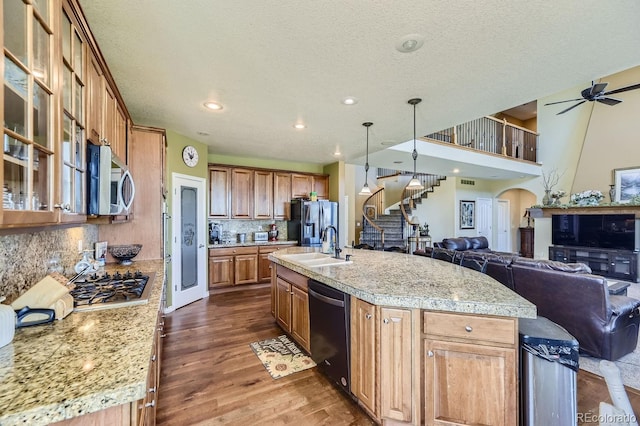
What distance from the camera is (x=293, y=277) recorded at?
2.89 metres

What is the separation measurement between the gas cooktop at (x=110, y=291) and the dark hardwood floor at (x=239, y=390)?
0.95 metres

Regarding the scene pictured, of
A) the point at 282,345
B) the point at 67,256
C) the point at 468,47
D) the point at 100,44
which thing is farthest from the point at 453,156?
the point at 67,256

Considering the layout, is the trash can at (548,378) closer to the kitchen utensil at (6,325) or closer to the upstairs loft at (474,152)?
the kitchen utensil at (6,325)

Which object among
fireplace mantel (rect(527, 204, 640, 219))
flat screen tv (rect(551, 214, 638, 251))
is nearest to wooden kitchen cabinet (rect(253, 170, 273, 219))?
fireplace mantel (rect(527, 204, 640, 219))

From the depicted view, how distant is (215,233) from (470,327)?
4893 mm

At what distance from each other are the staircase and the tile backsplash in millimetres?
6081

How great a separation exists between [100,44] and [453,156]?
6.12 meters

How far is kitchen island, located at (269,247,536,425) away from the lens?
1583mm

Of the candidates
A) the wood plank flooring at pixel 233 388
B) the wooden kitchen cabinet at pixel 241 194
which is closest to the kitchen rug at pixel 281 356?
the wood plank flooring at pixel 233 388

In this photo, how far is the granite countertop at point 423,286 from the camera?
1612 millimetres

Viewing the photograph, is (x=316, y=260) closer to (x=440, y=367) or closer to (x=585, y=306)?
(x=440, y=367)

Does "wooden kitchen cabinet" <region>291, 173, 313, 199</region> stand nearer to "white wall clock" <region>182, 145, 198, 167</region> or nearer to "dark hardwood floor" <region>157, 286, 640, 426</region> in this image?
"white wall clock" <region>182, 145, 198, 167</region>

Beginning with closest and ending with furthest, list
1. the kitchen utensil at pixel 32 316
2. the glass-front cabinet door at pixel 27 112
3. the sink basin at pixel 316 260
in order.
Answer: the glass-front cabinet door at pixel 27 112 → the kitchen utensil at pixel 32 316 → the sink basin at pixel 316 260

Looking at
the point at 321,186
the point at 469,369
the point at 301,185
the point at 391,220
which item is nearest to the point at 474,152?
the point at 391,220
